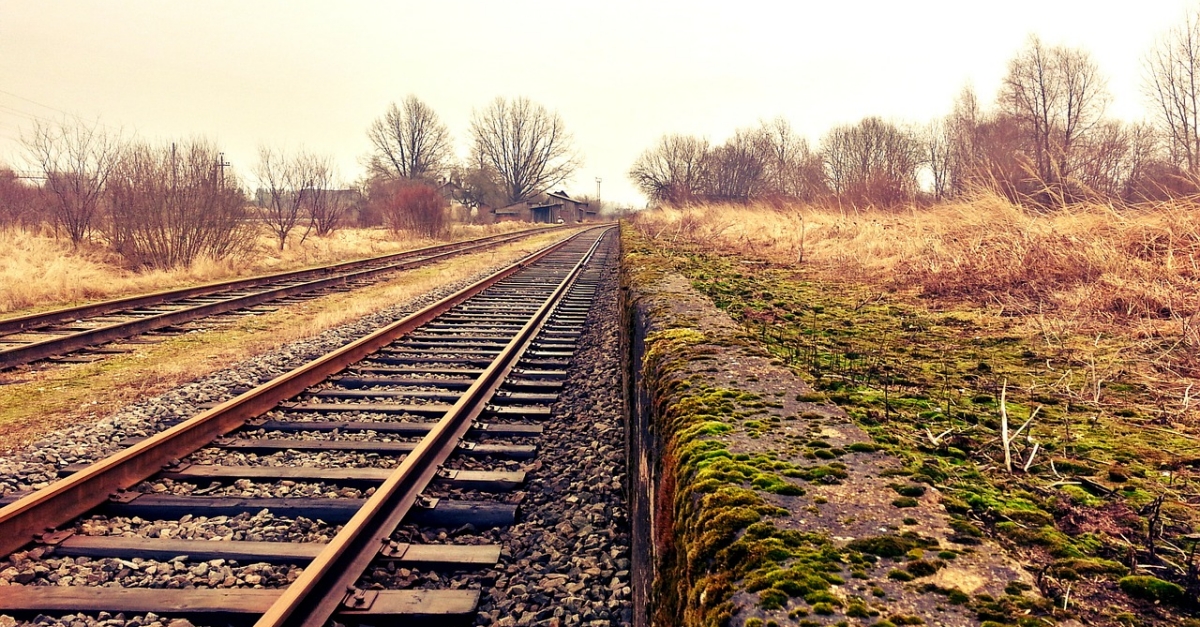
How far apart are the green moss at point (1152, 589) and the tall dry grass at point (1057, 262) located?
3073 millimetres

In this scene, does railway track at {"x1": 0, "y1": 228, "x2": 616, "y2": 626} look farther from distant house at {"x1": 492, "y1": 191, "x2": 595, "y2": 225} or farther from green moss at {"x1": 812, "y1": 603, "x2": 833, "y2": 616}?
distant house at {"x1": 492, "y1": 191, "x2": 595, "y2": 225}

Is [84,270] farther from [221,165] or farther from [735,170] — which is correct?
[735,170]

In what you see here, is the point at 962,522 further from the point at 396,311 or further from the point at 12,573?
the point at 396,311

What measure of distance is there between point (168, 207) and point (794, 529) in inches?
738

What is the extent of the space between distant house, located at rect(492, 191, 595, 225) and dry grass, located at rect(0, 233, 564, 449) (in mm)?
64271

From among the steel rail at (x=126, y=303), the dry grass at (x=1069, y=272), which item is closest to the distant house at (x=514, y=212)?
the steel rail at (x=126, y=303)

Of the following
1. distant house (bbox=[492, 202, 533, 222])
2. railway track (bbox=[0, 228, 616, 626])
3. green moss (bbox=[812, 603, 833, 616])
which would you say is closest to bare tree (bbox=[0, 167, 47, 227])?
railway track (bbox=[0, 228, 616, 626])

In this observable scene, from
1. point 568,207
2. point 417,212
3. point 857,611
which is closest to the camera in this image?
point 857,611

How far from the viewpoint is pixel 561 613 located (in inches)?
107

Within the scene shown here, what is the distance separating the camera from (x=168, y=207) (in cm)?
1653

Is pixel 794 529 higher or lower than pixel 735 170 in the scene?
lower

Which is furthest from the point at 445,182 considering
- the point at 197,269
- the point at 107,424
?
the point at 107,424

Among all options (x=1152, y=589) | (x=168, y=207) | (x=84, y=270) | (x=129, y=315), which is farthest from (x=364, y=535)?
(x=168, y=207)

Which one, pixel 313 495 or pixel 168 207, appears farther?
pixel 168 207
